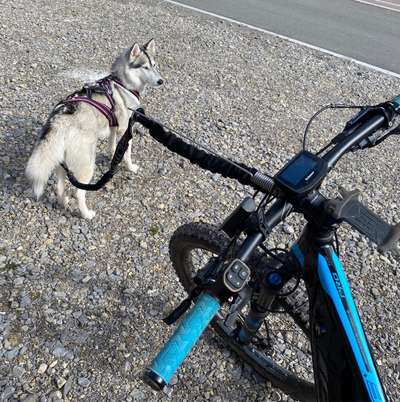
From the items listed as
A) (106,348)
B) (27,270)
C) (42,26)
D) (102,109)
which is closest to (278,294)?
(106,348)

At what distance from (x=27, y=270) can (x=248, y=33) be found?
314 inches

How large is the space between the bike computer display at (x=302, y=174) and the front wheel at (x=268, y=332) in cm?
78

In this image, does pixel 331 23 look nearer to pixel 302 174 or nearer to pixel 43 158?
pixel 43 158

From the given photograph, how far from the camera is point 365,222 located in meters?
1.47

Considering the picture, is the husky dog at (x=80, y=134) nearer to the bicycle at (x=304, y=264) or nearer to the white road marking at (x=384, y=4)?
the bicycle at (x=304, y=264)

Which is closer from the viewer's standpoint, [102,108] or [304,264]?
[304,264]

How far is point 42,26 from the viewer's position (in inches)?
313

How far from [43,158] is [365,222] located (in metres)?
2.83

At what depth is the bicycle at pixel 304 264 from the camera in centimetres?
122

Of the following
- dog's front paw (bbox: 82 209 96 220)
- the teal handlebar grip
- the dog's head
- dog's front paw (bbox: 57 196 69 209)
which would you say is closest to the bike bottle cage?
the teal handlebar grip

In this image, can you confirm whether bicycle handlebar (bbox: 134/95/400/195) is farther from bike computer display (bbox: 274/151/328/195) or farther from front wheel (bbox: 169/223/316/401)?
front wheel (bbox: 169/223/316/401)

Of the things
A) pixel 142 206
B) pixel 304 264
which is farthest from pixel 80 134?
pixel 304 264

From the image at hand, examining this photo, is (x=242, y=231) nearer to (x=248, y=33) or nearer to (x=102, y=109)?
(x=102, y=109)

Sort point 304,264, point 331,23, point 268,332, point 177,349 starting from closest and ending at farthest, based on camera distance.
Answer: point 177,349, point 304,264, point 268,332, point 331,23
